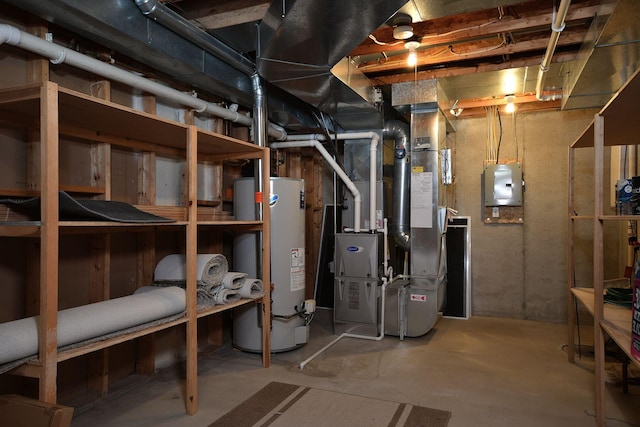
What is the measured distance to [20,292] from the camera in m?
2.21

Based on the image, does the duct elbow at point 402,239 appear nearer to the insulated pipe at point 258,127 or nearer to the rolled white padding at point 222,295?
the insulated pipe at point 258,127

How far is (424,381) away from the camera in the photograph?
2934mm

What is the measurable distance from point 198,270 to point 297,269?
111 centimetres

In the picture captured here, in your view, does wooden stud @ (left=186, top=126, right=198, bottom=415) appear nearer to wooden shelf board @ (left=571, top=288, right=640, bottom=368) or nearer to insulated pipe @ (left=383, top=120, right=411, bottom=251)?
wooden shelf board @ (left=571, top=288, right=640, bottom=368)

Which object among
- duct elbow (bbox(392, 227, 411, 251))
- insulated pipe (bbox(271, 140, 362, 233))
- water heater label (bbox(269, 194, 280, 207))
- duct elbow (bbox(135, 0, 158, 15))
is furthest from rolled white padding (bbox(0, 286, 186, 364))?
duct elbow (bbox(392, 227, 411, 251))

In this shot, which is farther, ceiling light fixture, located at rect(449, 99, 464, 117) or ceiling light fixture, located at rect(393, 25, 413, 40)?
ceiling light fixture, located at rect(449, 99, 464, 117)

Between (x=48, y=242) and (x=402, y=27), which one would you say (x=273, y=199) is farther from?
(x=48, y=242)

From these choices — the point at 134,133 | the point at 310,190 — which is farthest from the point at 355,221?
the point at 134,133

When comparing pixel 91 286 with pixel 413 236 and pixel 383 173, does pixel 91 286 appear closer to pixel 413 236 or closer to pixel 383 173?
pixel 413 236

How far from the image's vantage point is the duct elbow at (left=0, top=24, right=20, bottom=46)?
6.21 ft

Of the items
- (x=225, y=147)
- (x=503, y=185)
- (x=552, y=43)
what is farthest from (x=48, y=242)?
(x=503, y=185)

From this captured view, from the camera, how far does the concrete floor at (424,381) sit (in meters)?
2.42

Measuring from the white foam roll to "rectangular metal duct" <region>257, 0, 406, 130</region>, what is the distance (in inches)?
51.0

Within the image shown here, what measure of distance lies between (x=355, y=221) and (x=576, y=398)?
218 cm
